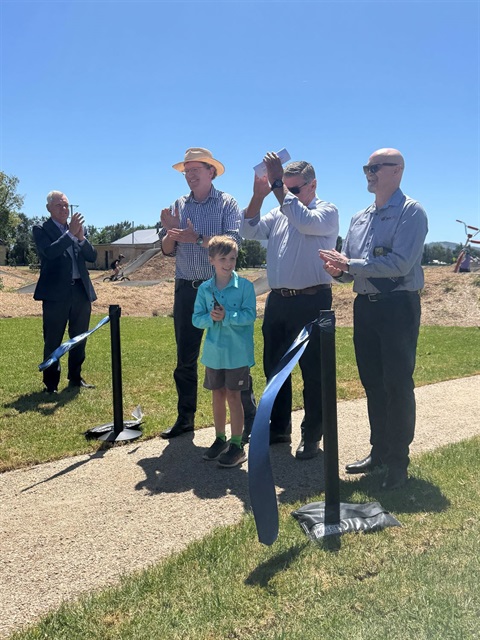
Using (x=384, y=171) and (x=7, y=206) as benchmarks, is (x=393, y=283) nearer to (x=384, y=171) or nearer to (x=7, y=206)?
(x=384, y=171)

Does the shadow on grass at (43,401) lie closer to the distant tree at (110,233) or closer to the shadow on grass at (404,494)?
the shadow on grass at (404,494)

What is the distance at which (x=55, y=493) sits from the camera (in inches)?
152

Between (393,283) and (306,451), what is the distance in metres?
1.57

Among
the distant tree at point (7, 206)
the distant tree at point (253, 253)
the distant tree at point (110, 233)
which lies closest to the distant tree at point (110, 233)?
the distant tree at point (110, 233)

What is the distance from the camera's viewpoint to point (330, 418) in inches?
124

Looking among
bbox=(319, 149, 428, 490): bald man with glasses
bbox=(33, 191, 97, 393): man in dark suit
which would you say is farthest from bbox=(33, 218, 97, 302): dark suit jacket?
bbox=(319, 149, 428, 490): bald man with glasses

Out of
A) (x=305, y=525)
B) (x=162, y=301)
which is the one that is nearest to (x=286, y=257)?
(x=305, y=525)

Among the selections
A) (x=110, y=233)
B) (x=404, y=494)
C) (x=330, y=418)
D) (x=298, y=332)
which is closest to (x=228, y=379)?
(x=298, y=332)

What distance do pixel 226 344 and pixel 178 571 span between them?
194 centimetres

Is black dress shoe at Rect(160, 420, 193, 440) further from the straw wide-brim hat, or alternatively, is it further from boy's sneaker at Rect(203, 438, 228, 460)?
the straw wide-brim hat

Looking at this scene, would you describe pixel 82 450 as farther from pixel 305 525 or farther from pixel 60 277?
pixel 60 277

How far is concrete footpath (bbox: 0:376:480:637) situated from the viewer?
2.81 metres

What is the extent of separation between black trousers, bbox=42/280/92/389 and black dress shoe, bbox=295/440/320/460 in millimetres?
3446

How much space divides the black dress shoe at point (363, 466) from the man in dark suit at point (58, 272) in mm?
3991
